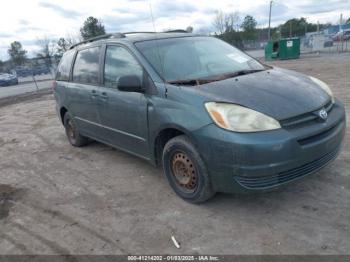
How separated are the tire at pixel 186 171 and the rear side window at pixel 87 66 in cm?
186

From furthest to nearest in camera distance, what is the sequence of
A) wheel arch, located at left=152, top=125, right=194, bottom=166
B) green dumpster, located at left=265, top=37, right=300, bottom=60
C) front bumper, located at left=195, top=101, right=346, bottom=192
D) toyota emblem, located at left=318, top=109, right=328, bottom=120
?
1. green dumpster, located at left=265, top=37, right=300, bottom=60
2. wheel arch, located at left=152, top=125, right=194, bottom=166
3. toyota emblem, located at left=318, top=109, right=328, bottom=120
4. front bumper, located at left=195, top=101, right=346, bottom=192

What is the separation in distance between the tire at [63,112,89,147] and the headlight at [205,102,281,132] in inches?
137

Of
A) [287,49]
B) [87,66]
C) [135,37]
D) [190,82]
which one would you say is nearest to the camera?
[190,82]

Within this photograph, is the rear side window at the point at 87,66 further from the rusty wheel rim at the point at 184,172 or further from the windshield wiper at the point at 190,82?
the rusty wheel rim at the point at 184,172

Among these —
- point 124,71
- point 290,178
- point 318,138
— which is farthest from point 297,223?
point 124,71

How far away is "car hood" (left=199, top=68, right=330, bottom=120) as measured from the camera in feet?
10.2

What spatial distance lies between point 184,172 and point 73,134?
10.7ft

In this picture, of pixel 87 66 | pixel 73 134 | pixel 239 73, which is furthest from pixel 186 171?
pixel 73 134

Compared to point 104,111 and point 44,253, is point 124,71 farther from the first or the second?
point 44,253

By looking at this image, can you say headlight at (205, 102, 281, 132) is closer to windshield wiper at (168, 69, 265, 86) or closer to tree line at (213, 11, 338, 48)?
windshield wiper at (168, 69, 265, 86)

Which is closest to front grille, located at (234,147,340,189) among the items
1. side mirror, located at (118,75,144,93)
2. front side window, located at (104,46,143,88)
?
side mirror, located at (118,75,144,93)

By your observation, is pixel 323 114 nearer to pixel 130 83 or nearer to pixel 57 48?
pixel 130 83

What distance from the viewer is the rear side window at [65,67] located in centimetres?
578

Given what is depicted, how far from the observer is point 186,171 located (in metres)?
3.57
